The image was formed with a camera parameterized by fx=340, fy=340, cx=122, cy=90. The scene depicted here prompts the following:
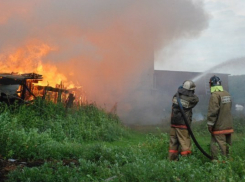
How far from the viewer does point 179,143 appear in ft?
23.2

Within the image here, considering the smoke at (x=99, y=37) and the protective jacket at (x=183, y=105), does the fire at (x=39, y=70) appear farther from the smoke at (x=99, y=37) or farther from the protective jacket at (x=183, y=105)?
the protective jacket at (x=183, y=105)

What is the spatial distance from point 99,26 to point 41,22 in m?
3.16

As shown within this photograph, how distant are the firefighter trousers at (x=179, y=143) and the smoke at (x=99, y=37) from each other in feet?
29.2

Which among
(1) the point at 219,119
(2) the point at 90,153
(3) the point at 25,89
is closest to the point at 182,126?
(1) the point at 219,119

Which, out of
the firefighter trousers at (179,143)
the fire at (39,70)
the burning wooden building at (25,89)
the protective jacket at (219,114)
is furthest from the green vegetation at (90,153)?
the fire at (39,70)

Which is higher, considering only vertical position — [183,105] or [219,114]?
[183,105]

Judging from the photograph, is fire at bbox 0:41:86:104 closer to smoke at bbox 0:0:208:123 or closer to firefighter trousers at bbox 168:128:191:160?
smoke at bbox 0:0:208:123

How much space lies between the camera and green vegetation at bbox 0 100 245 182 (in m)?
4.61

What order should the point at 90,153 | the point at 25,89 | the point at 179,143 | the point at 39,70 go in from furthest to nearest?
the point at 39,70 → the point at 25,89 → the point at 179,143 → the point at 90,153

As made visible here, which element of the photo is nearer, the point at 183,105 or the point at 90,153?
the point at 90,153

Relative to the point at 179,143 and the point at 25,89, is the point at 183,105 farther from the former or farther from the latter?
the point at 25,89

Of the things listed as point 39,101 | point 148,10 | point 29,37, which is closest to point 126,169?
point 39,101

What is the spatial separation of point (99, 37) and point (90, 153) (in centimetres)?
1139

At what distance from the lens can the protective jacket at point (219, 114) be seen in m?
6.64
